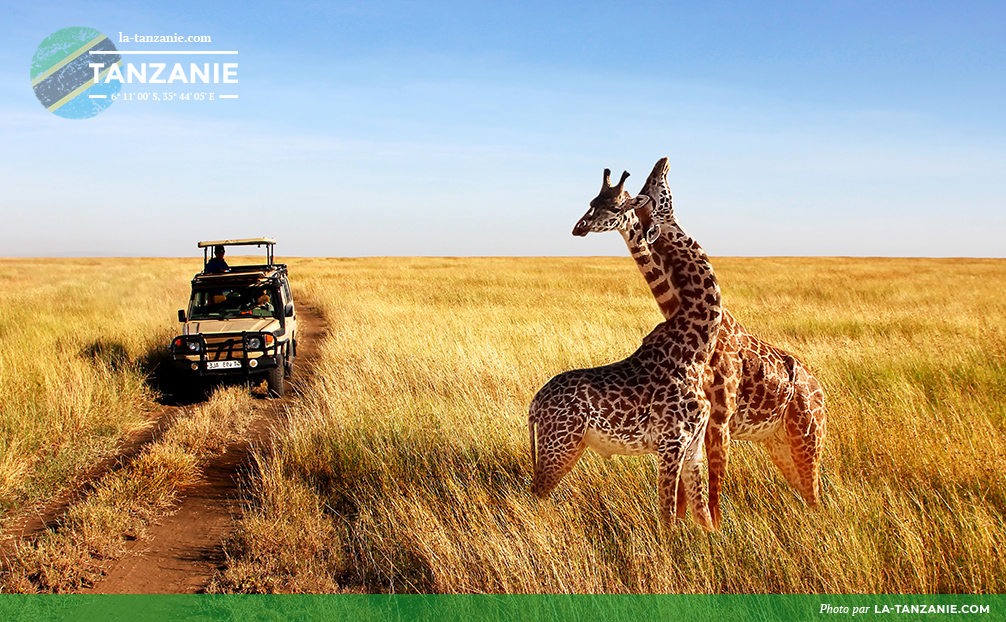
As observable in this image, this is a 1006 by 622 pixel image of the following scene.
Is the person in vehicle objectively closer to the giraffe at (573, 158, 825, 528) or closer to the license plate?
the license plate

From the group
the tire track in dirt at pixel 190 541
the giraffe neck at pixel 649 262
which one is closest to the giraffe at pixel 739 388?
the giraffe neck at pixel 649 262

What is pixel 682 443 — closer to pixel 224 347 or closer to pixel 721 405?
pixel 721 405

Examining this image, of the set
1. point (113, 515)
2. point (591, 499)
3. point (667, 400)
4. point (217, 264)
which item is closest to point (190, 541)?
point (113, 515)

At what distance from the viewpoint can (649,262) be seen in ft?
11.0

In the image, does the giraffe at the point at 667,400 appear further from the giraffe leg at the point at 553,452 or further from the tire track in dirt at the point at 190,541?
the tire track in dirt at the point at 190,541

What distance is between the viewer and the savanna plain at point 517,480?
3.78 m

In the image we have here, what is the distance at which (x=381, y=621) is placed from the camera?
3660 millimetres

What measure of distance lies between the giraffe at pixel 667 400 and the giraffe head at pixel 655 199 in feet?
0.21

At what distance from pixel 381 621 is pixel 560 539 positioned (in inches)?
46.9

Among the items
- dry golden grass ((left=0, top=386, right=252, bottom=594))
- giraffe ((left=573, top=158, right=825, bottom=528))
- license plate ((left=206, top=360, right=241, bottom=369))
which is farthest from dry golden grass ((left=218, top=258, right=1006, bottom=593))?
license plate ((left=206, top=360, right=241, bottom=369))

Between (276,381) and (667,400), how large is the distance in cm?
833

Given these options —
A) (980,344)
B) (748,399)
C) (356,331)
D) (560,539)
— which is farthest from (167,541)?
(980,344)

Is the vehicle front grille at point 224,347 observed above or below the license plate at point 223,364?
above

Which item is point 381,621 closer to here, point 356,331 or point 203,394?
point 203,394
